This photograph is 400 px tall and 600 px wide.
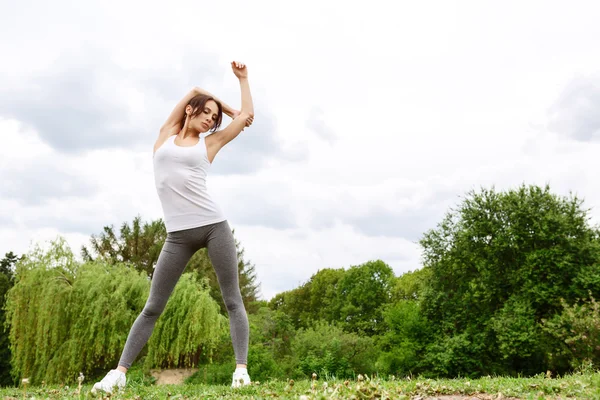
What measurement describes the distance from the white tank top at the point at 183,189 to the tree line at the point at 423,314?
17.6m

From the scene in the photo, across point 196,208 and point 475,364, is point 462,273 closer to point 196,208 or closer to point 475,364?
point 475,364

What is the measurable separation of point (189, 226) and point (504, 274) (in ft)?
94.5

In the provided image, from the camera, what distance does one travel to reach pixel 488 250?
100 ft

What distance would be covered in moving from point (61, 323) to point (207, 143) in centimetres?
2212

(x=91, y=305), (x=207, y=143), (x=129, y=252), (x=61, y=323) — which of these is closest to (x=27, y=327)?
(x=61, y=323)

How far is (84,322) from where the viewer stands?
2373cm

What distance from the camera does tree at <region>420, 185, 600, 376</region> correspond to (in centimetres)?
2761

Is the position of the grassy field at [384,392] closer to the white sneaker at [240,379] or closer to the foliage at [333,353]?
the white sneaker at [240,379]

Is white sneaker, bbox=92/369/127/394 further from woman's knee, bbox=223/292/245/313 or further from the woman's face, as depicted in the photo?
the woman's face

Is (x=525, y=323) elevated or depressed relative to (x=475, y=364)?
elevated

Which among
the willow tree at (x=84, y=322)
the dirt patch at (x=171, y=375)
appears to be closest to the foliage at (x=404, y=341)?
the dirt patch at (x=171, y=375)

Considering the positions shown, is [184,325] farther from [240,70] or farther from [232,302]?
[240,70]

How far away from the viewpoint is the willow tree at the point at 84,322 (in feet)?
76.9

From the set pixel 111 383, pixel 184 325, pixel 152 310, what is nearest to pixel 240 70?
pixel 152 310
